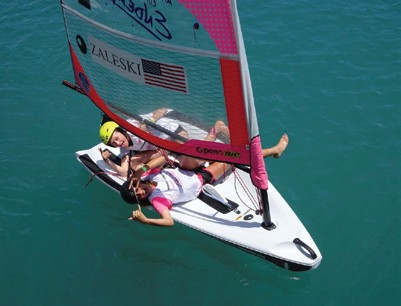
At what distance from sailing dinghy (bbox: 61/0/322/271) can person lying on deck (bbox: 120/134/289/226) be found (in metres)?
0.21

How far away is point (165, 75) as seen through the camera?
19.3ft

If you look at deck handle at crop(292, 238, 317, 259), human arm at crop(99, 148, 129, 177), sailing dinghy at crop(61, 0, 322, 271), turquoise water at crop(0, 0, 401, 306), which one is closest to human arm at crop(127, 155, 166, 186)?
human arm at crop(99, 148, 129, 177)

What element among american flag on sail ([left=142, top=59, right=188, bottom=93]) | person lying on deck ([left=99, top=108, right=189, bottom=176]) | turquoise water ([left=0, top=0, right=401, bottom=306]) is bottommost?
turquoise water ([left=0, top=0, right=401, bottom=306])

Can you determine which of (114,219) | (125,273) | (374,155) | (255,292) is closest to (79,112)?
(114,219)

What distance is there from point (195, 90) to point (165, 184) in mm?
2024

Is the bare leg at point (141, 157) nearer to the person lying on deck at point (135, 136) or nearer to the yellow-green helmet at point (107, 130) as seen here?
the person lying on deck at point (135, 136)

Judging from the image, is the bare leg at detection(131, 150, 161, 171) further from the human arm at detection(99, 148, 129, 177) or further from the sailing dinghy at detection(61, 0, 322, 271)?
the sailing dinghy at detection(61, 0, 322, 271)

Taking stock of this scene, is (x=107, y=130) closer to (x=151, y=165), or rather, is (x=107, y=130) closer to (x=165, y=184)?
(x=151, y=165)

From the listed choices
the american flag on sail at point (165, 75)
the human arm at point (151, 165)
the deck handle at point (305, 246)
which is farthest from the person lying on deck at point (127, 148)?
the deck handle at point (305, 246)

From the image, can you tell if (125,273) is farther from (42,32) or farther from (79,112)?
(42,32)

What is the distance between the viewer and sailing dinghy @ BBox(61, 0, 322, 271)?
17.0ft

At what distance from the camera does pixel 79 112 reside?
Result: 32.6ft

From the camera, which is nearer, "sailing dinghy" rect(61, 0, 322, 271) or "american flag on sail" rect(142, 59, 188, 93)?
"sailing dinghy" rect(61, 0, 322, 271)

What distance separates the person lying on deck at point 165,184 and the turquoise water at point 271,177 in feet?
2.45
